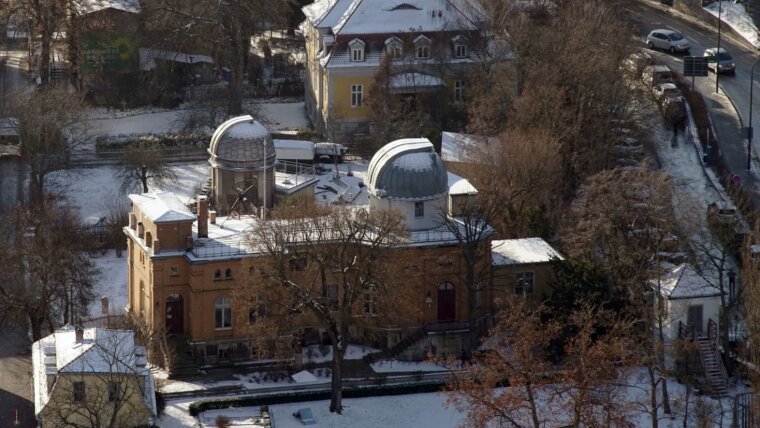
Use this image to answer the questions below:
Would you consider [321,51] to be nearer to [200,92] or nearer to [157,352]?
[200,92]

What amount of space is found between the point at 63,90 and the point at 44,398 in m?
36.8

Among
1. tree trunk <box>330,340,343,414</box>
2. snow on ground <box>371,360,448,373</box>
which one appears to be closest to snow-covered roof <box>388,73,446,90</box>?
snow on ground <box>371,360,448,373</box>

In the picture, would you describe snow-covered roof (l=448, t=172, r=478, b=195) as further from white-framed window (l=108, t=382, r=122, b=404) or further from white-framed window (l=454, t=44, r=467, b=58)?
white-framed window (l=454, t=44, r=467, b=58)

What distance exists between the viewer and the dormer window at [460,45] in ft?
406

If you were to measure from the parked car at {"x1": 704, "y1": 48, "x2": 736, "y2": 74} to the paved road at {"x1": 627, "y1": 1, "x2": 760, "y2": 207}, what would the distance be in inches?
19.4

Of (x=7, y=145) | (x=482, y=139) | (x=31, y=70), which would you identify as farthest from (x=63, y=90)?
(x=482, y=139)

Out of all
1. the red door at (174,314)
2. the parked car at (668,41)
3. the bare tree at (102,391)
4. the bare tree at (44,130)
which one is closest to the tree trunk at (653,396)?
the bare tree at (102,391)

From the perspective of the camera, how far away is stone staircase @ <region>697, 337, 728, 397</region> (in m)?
96.4

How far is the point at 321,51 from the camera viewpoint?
12550 centimetres

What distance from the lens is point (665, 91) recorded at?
124812mm

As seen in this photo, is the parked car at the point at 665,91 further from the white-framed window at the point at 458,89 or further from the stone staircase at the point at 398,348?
the stone staircase at the point at 398,348

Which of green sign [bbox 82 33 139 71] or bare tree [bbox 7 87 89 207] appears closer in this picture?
bare tree [bbox 7 87 89 207]

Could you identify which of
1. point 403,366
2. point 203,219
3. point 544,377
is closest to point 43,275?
point 203,219

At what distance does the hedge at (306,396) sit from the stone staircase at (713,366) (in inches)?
476
